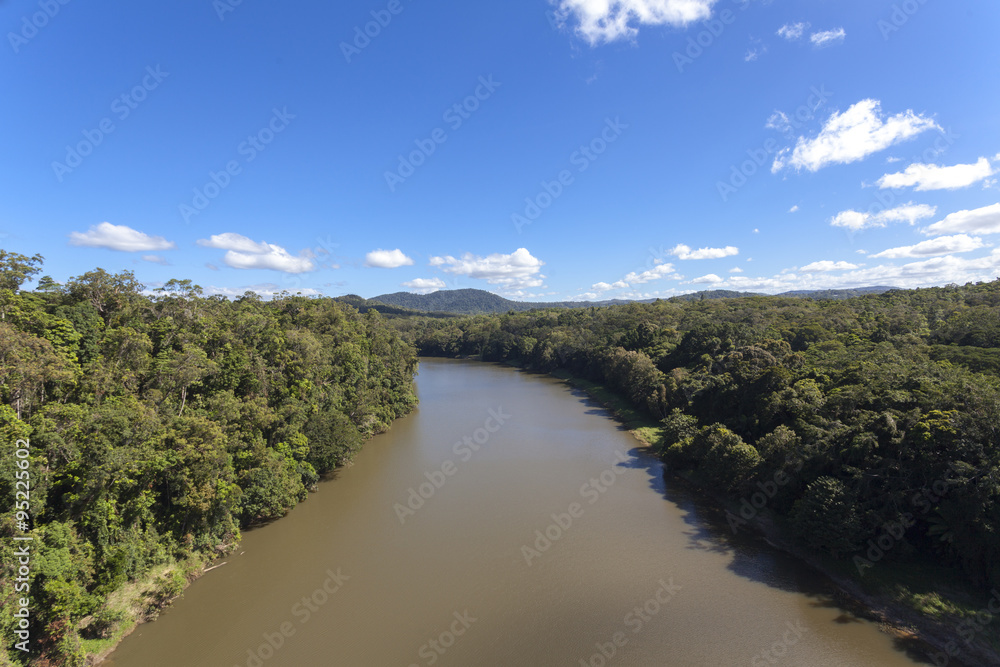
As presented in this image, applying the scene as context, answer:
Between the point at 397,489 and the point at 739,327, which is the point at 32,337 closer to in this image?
the point at 397,489

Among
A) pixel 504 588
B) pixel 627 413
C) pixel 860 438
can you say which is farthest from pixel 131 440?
pixel 627 413

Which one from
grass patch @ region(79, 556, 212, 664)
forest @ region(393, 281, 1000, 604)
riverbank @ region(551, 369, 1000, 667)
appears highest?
forest @ region(393, 281, 1000, 604)

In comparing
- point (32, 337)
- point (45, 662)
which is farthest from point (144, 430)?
point (45, 662)

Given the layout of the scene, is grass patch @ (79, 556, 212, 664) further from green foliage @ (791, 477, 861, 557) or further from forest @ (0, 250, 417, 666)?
green foliage @ (791, 477, 861, 557)

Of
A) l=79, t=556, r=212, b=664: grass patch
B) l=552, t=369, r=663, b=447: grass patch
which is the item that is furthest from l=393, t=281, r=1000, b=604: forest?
l=79, t=556, r=212, b=664: grass patch

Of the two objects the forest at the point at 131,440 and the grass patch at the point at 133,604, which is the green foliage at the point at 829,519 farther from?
the grass patch at the point at 133,604

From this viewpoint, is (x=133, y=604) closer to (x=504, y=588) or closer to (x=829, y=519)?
(x=504, y=588)

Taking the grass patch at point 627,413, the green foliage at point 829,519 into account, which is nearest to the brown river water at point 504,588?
the green foliage at point 829,519
